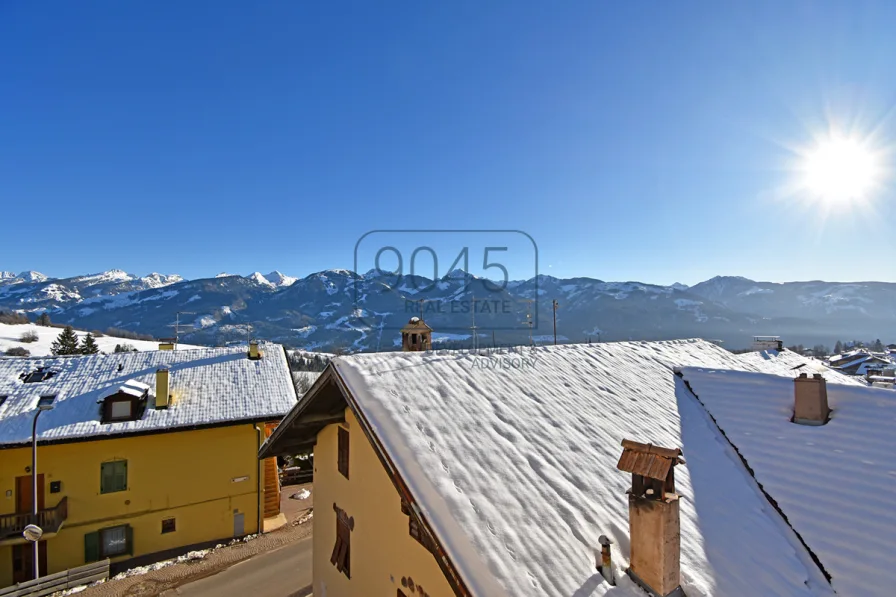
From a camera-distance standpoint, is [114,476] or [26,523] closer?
[26,523]

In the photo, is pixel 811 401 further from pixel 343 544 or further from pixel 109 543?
pixel 109 543

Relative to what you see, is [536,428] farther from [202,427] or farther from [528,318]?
[202,427]

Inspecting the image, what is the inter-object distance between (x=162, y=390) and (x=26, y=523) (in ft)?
19.5

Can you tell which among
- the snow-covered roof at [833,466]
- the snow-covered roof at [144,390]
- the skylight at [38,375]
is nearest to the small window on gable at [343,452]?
the snow-covered roof at [833,466]

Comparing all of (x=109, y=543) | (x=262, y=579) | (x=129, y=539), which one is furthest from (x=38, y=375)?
(x=262, y=579)

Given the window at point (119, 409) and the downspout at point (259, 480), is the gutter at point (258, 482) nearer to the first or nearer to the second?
the downspout at point (259, 480)

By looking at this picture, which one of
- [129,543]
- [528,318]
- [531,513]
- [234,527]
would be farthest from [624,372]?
[129,543]

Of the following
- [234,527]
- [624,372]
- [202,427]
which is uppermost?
[624,372]

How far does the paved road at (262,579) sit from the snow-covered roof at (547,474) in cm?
972

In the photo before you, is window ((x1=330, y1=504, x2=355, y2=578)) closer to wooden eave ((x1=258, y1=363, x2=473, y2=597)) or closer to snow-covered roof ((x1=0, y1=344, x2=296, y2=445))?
wooden eave ((x1=258, y1=363, x2=473, y2=597))

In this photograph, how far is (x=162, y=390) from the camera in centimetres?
1867

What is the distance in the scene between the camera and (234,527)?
19016 millimetres

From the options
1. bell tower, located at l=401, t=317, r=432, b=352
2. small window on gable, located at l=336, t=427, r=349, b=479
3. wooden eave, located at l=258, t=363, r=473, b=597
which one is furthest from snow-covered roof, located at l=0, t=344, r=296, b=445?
small window on gable, located at l=336, t=427, r=349, b=479

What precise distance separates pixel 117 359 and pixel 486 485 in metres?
24.0
